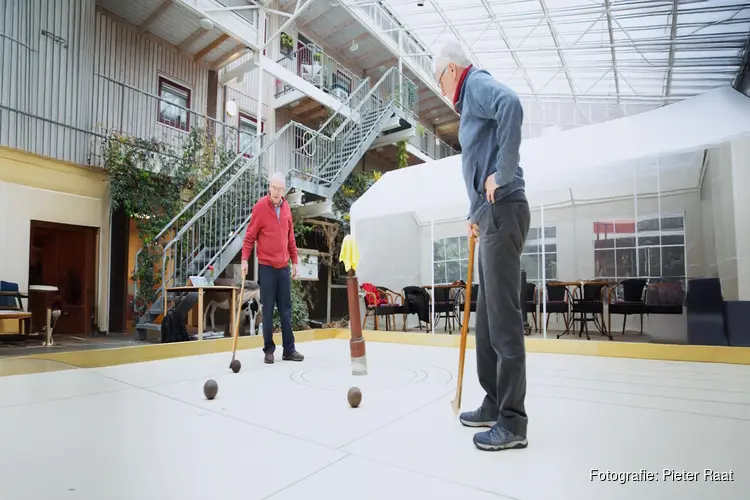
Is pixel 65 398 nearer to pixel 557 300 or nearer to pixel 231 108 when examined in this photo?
pixel 557 300

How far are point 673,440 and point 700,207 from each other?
6.41 meters

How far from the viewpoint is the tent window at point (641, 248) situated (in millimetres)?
6270

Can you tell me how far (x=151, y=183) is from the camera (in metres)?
7.02

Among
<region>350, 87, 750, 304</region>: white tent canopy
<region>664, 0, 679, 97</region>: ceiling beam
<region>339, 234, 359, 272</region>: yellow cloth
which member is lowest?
<region>339, 234, 359, 272</region>: yellow cloth

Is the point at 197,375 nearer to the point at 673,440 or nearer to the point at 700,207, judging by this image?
the point at 673,440

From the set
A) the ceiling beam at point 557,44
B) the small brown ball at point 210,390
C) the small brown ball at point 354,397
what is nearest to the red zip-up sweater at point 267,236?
the small brown ball at point 210,390

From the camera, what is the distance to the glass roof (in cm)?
806

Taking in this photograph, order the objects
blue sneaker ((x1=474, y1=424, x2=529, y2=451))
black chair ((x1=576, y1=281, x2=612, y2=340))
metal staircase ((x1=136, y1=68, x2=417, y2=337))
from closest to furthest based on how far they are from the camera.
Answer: blue sneaker ((x1=474, y1=424, x2=529, y2=451)) → black chair ((x1=576, y1=281, x2=612, y2=340)) → metal staircase ((x1=136, y1=68, x2=417, y2=337))

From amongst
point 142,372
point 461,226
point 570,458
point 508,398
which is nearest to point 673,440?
point 570,458

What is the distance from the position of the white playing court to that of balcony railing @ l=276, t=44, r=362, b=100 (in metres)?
8.51

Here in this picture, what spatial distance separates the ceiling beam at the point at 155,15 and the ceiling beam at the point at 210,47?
1036 millimetres

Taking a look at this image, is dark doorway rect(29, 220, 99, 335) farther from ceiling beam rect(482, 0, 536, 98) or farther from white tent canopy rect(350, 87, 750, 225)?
ceiling beam rect(482, 0, 536, 98)

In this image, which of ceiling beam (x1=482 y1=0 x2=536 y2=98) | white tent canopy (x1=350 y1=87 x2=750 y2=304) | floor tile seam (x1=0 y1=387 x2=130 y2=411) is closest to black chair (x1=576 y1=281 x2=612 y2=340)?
white tent canopy (x1=350 y1=87 x2=750 y2=304)

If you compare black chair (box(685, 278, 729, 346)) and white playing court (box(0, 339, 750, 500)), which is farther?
black chair (box(685, 278, 729, 346))
